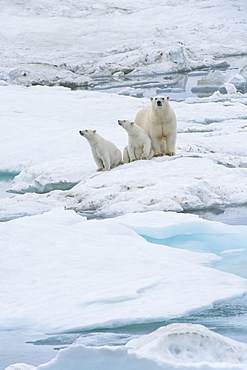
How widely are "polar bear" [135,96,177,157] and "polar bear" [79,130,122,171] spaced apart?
53 cm

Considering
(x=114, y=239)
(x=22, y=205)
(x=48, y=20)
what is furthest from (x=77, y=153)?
(x=48, y=20)

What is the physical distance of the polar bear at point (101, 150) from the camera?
25.4 ft

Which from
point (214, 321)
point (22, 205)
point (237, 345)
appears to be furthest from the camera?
point (22, 205)

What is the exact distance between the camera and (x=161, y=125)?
7.97m

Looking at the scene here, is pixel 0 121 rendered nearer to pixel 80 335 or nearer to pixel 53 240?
pixel 53 240

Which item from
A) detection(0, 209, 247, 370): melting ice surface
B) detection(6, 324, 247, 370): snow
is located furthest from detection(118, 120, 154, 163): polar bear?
detection(6, 324, 247, 370): snow

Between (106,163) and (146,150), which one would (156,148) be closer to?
(146,150)

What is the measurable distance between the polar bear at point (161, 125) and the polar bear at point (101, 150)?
53 centimetres

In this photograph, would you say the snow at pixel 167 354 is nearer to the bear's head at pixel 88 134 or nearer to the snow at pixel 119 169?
the snow at pixel 119 169

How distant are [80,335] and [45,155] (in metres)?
6.38

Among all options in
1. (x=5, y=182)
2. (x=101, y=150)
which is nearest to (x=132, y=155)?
(x=101, y=150)

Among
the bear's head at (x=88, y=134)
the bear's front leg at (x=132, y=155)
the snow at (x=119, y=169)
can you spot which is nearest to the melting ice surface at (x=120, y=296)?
the snow at (x=119, y=169)

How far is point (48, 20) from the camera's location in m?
36.8

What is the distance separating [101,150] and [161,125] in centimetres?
84
